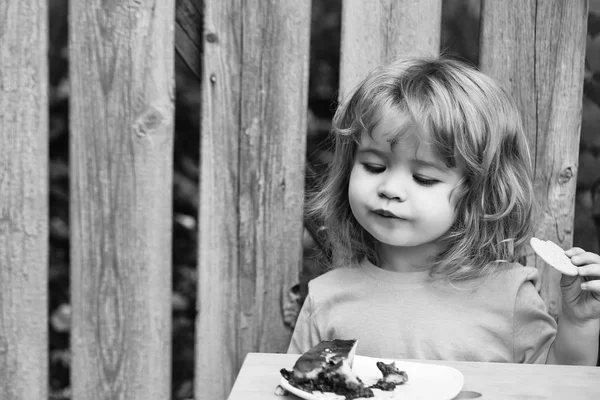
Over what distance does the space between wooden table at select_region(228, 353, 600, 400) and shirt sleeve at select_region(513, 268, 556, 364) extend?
352 mm

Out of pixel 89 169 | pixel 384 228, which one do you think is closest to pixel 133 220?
pixel 89 169

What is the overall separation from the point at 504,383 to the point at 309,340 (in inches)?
25.6

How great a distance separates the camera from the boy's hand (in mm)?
1746

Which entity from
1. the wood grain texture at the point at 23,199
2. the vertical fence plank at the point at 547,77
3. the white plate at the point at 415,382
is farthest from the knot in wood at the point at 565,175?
the wood grain texture at the point at 23,199

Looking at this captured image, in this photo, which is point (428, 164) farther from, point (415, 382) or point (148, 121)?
point (148, 121)

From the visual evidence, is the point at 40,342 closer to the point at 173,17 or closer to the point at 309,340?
the point at 309,340

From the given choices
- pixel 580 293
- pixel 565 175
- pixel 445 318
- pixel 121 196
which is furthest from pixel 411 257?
pixel 121 196

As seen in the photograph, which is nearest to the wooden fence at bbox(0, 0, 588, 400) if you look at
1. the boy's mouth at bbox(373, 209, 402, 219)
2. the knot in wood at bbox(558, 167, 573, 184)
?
the knot in wood at bbox(558, 167, 573, 184)

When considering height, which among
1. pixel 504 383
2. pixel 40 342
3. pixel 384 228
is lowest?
pixel 40 342

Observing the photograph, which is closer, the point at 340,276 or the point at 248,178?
the point at 340,276

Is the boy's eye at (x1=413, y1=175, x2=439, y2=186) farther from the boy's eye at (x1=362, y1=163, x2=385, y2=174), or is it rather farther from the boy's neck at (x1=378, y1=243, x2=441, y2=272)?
the boy's neck at (x1=378, y1=243, x2=441, y2=272)

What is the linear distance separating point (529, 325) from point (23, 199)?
1302mm

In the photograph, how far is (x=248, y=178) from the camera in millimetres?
2129

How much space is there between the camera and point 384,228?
5.91 ft
